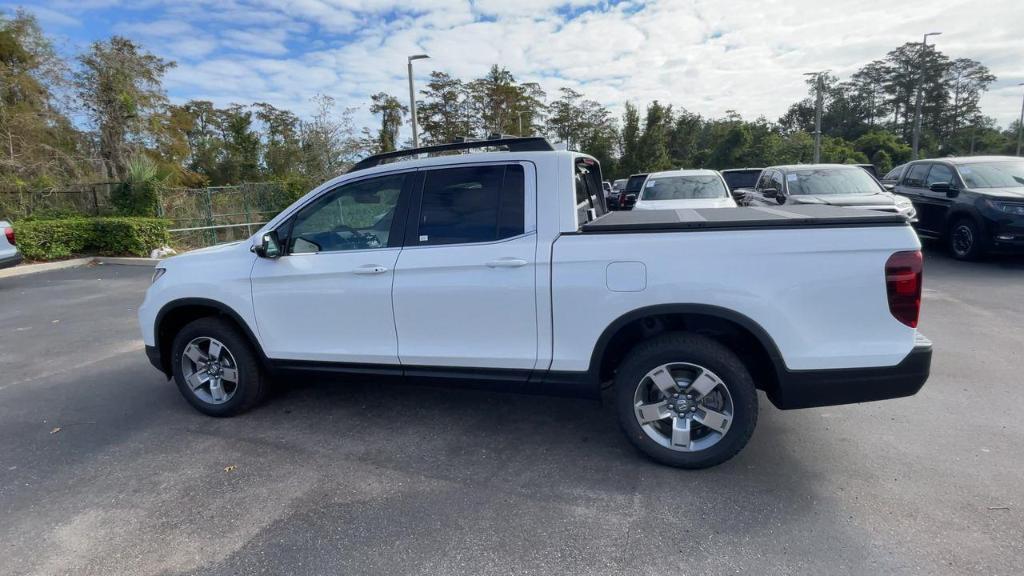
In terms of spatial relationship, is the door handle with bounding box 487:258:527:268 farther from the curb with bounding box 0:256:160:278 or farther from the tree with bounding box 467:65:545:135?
the tree with bounding box 467:65:545:135

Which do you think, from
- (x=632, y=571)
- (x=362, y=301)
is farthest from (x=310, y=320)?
(x=632, y=571)

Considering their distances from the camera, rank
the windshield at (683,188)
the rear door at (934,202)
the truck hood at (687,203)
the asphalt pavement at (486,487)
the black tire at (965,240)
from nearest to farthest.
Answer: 1. the asphalt pavement at (486,487)
2. the black tire at (965,240)
3. the rear door at (934,202)
4. the truck hood at (687,203)
5. the windshield at (683,188)

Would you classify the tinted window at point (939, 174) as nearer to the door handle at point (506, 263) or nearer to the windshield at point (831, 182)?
the windshield at point (831, 182)

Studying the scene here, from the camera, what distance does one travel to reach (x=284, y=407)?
14.9ft

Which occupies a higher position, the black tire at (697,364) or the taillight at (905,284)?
the taillight at (905,284)

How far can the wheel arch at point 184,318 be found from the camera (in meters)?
4.15

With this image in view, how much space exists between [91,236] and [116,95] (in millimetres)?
10281

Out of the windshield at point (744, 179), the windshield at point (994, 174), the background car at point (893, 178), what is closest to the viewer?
the windshield at point (994, 174)

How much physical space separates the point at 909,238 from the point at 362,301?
124 inches

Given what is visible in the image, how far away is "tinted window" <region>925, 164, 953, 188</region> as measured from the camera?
10269 millimetres

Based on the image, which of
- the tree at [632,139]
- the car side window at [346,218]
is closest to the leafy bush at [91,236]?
the car side window at [346,218]

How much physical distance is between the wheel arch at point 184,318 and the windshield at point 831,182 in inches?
373

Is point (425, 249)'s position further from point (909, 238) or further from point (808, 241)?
point (909, 238)

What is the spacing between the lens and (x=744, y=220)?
123 inches
